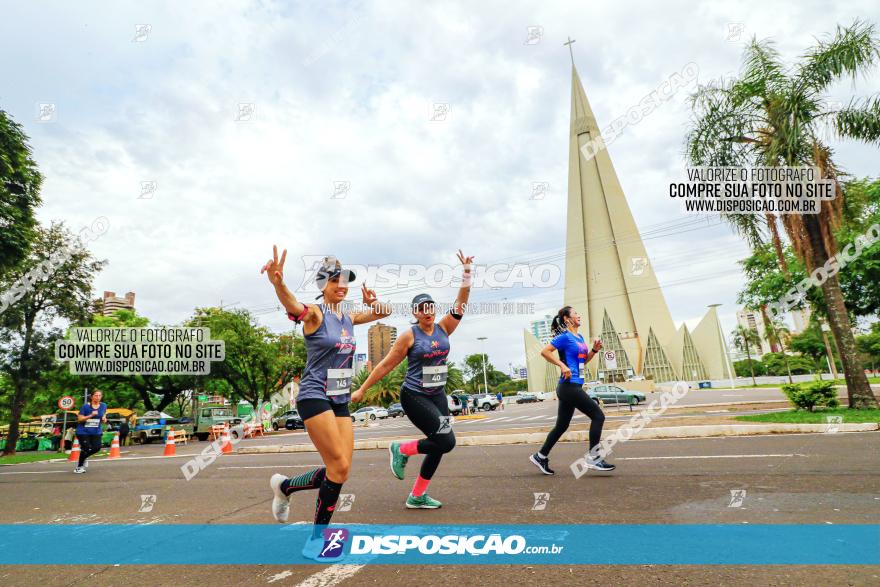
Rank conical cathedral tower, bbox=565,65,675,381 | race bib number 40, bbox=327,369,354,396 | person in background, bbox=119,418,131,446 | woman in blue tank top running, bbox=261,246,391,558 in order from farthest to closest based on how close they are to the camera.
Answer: conical cathedral tower, bbox=565,65,675,381, person in background, bbox=119,418,131,446, race bib number 40, bbox=327,369,354,396, woman in blue tank top running, bbox=261,246,391,558

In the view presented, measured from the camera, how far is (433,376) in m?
4.45

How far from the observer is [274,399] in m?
39.8

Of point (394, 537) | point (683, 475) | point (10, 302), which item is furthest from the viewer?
point (10, 302)

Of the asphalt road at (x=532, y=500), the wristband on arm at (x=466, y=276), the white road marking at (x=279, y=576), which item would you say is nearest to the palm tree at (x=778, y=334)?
the asphalt road at (x=532, y=500)

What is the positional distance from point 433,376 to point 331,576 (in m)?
1.98

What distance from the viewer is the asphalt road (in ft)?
8.79

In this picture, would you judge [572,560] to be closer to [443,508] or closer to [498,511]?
[498,511]

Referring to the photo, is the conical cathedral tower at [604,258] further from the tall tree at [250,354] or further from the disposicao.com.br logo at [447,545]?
the disposicao.com.br logo at [447,545]

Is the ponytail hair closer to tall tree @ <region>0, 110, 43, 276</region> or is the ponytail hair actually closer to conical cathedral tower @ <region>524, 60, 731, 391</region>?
tall tree @ <region>0, 110, 43, 276</region>

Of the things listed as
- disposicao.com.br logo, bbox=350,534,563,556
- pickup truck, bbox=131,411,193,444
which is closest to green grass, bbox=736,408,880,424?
disposicao.com.br logo, bbox=350,534,563,556

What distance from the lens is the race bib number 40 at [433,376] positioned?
444 cm

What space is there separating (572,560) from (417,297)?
2.60 m

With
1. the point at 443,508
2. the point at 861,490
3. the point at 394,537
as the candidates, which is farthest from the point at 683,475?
the point at 394,537

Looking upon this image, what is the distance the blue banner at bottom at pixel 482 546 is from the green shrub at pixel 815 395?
11.1 meters
